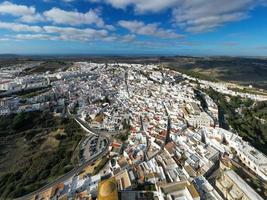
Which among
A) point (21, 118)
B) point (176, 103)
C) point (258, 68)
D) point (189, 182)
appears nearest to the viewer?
point (189, 182)

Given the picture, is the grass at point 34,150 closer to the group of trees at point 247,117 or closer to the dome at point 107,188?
the dome at point 107,188

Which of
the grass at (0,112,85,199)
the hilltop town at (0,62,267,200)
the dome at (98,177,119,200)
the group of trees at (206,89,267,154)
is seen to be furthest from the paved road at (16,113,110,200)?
the group of trees at (206,89,267,154)

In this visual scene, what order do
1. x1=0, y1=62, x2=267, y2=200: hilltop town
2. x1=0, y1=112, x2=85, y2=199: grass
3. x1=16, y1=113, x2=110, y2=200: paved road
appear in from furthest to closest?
x1=0, y1=112, x2=85, y2=199: grass, x1=16, y1=113, x2=110, y2=200: paved road, x1=0, y1=62, x2=267, y2=200: hilltop town

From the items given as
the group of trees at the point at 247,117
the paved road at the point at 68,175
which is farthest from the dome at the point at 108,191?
the group of trees at the point at 247,117

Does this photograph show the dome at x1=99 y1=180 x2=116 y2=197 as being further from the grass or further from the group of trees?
the group of trees

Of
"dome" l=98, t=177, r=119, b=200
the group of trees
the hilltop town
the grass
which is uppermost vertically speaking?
"dome" l=98, t=177, r=119, b=200

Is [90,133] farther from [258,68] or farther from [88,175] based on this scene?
[258,68]

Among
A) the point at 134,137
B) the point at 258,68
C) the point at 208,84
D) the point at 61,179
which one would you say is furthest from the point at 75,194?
the point at 258,68

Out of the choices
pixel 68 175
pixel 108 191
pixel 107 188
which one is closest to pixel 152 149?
pixel 107 188
